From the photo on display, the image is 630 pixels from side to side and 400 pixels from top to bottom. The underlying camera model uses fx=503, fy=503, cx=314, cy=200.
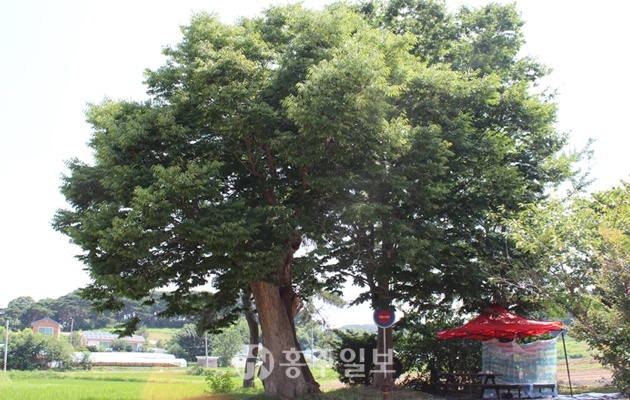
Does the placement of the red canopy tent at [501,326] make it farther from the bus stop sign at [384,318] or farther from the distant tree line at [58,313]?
the distant tree line at [58,313]

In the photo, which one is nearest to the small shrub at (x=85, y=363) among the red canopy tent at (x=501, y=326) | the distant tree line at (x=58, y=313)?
the distant tree line at (x=58, y=313)

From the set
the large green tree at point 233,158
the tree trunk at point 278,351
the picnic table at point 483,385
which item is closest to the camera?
the large green tree at point 233,158

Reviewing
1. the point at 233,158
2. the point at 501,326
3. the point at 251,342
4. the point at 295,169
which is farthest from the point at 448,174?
the point at 251,342

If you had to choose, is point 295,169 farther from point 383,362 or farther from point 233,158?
point 383,362

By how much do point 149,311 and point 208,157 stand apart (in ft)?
308

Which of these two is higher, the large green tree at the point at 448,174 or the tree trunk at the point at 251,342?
the large green tree at the point at 448,174

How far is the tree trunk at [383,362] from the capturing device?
15.9 metres

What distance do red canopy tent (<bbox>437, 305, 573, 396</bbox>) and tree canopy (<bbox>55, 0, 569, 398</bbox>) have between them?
71 cm

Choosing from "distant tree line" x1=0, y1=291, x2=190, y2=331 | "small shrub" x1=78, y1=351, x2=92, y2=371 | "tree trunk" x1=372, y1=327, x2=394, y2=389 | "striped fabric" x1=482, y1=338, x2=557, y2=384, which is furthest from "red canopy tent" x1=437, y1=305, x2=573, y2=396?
"distant tree line" x1=0, y1=291, x2=190, y2=331

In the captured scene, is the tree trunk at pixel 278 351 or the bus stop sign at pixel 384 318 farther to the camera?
the bus stop sign at pixel 384 318

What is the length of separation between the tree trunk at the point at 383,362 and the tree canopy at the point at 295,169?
4.40ft

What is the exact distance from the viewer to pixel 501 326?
14.8m

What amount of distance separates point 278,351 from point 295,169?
→ 194 inches

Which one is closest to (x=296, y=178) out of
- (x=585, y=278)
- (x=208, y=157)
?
(x=208, y=157)
